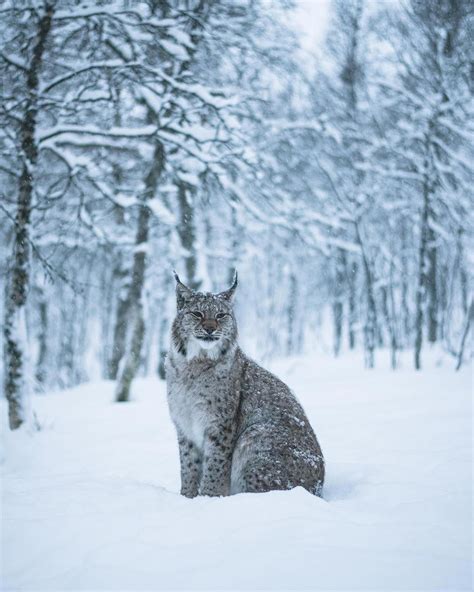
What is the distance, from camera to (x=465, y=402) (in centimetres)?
625

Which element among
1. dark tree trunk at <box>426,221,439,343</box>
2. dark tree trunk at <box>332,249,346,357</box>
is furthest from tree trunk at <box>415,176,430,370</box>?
dark tree trunk at <box>332,249,346,357</box>

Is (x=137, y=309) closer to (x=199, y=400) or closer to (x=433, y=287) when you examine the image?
(x=199, y=400)

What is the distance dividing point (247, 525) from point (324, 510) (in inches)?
19.1

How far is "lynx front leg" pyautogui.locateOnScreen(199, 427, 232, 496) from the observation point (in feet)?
12.3

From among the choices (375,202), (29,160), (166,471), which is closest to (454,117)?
(375,202)

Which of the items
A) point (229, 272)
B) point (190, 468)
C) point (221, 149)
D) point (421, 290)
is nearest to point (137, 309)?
point (221, 149)

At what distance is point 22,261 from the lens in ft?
22.4

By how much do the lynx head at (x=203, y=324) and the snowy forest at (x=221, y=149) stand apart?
247cm

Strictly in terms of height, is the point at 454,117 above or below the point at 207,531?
above

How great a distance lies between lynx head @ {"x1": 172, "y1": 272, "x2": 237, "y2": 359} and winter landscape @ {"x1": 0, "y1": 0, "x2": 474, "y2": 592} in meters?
0.02

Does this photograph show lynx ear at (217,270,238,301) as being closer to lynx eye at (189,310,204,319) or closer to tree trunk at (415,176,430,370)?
lynx eye at (189,310,204,319)

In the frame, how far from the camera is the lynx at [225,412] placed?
351cm

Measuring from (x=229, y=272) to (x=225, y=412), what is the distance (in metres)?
13.0

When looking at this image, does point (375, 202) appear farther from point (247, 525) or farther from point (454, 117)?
point (247, 525)
